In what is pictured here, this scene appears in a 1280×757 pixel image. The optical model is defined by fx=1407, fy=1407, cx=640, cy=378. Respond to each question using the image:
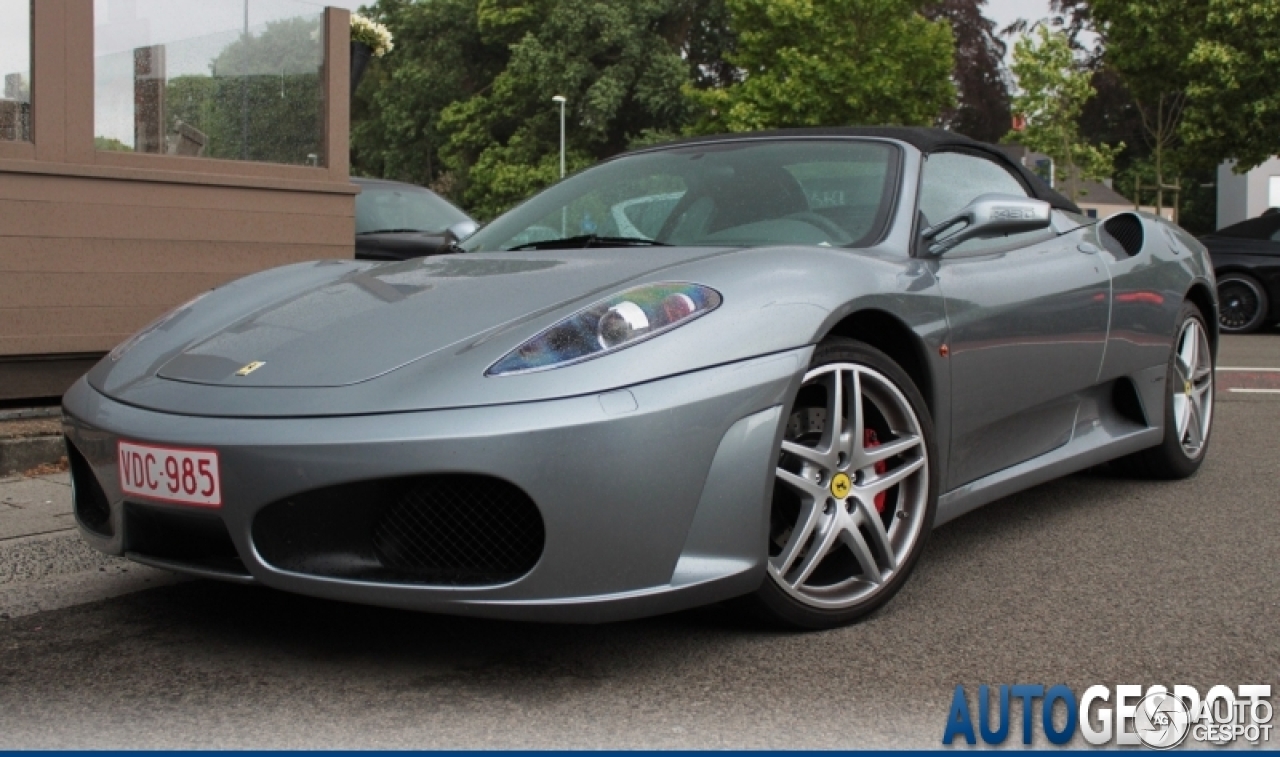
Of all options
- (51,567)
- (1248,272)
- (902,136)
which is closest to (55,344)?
(51,567)

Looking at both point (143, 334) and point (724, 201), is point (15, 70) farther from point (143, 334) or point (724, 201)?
point (724, 201)

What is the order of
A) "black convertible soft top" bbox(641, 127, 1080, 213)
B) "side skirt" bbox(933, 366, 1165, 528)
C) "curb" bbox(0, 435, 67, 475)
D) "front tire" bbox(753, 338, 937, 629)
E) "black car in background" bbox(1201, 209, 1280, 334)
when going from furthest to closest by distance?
"black car in background" bbox(1201, 209, 1280, 334), "curb" bbox(0, 435, 67, 475), "black convertible soft top" bbox(641, 127, 1080, 213), "side skirt" bbox(933, 366, 1165, 528), "front tire" bbox(753, 338, 937, 629)

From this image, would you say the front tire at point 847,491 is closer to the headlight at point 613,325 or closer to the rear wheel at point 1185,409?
the headlight at point 613,325

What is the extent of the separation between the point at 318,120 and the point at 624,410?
4600mm

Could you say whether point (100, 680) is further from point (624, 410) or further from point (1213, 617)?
point (1213, 617)

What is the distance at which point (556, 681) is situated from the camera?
109 inches

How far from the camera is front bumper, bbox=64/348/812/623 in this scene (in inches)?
101

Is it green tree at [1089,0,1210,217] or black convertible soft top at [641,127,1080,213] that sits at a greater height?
green tree at [1089,0,1210,217]

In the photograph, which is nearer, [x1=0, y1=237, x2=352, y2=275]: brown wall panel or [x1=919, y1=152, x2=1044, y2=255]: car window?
[x1=919, y1=152, x2=1044, y2=255]: car window

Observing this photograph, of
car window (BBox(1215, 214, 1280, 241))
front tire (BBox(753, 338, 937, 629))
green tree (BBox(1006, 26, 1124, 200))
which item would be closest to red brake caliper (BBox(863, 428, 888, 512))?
front tire (BBox(753, 338, 937, 629))

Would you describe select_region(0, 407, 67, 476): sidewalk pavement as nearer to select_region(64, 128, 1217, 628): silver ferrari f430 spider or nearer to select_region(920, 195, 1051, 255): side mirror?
select_region(64, 128, 1217, 628): silver ferrari f430 spider

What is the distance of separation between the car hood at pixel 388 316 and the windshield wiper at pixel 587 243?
16 cm

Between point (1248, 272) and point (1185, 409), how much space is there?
9601 millimetres

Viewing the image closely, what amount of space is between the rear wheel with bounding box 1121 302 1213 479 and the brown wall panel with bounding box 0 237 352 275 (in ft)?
12.7
